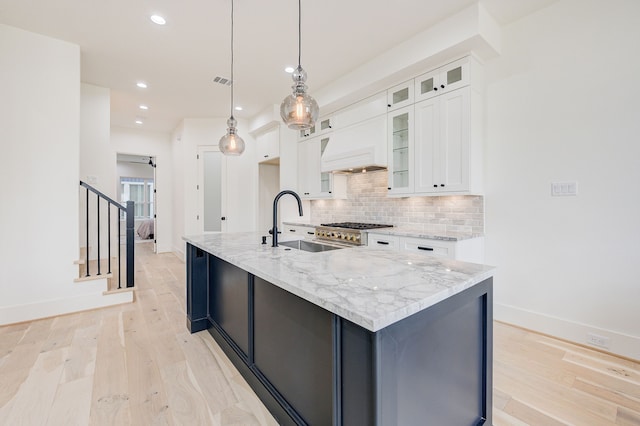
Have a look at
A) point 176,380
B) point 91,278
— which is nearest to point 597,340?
point 176,380

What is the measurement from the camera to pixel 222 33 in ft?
9.92

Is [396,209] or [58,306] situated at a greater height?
[396,209]

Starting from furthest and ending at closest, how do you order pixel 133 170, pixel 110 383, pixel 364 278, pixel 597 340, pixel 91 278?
pixel 133 170 < pixel 91 278 < pixel 597 340 < pixel 110 383 < pixel 364 278

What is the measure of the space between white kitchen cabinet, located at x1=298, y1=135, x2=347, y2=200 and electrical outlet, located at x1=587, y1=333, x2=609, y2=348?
3139mm

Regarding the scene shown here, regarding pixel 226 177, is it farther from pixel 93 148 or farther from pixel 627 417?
pixel 627 417

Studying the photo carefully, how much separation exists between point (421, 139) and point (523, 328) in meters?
2.15

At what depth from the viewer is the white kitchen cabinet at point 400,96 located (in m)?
3.28

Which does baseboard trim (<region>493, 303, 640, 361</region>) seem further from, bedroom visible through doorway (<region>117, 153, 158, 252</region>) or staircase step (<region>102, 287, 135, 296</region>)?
bedroom visible through doorway (<region>117, 153, 158, 252</region>)

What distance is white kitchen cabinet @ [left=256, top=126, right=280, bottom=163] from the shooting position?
5.32 metres

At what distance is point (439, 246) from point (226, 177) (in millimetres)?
4641

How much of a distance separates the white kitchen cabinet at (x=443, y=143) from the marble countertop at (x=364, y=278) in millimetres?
1508

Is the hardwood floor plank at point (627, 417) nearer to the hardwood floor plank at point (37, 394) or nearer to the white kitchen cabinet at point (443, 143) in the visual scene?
the white kitchen cabinet at point (443, 143)

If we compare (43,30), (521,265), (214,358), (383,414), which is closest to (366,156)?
(521,265)

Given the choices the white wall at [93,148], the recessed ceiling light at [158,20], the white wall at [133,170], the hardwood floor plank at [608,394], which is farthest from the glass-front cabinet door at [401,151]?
the white wall at [133,170]
